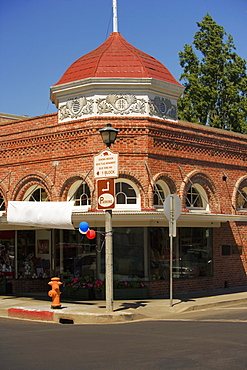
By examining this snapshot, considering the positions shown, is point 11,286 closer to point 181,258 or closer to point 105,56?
point 181,258

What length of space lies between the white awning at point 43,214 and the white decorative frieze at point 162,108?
4783 millimetres

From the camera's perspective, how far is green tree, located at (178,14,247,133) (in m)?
37.3

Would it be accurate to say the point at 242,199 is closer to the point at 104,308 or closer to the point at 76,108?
the point at 76,108

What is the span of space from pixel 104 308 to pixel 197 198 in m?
6.80

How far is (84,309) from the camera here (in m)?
14.8

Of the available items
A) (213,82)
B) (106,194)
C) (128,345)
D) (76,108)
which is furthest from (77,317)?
(213,82)

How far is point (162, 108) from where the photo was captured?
19156mm

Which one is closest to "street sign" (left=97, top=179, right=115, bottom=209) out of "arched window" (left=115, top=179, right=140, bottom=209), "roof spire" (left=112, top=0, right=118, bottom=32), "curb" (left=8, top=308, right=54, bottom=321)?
"curb" (left=8, top=308, right=54, bottom=321)

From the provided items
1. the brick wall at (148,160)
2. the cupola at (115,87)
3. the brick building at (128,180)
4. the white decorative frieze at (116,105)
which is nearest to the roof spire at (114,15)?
the brick building at (128,180)

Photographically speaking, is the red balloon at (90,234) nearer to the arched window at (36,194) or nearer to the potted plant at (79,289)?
the potted plant at (79,289)

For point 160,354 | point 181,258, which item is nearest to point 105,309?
point 181,258

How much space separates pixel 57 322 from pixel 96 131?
673 centimetres

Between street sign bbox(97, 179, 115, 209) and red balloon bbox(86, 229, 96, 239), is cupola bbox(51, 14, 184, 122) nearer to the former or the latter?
street sign bbox(97, 179, 115, 209)

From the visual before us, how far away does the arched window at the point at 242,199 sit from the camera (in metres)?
22.1
